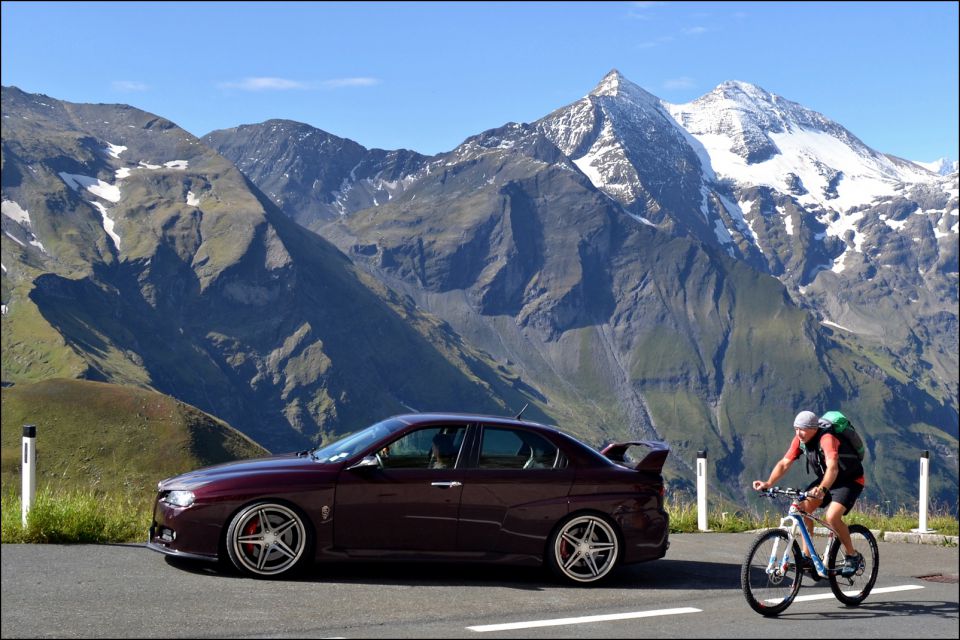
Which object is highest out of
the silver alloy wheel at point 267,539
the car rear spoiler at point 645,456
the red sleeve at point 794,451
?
the red sleeve at point 794,451

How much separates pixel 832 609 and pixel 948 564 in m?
3.90

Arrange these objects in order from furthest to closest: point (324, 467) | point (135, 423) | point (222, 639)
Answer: point (135, 423)
point (324, 467)
point (222, 639)

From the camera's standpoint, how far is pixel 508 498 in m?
10.4

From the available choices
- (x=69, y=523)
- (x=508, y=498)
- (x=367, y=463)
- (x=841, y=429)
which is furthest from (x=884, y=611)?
(x=69, y=523)

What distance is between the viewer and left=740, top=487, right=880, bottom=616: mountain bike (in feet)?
30.7

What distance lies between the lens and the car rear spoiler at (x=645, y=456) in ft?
35.3

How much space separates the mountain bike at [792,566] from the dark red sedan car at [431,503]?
1381 millimetres

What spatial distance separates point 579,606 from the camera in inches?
372

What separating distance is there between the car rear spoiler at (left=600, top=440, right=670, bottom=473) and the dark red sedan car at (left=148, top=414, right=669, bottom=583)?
0.02 meters

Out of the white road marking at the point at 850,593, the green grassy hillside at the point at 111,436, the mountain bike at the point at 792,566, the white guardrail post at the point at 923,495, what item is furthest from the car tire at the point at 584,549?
the green grassy hillside at the point at 111,436

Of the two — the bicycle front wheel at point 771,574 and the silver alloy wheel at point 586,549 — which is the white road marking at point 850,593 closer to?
the bicycle front wheel at point 771,574

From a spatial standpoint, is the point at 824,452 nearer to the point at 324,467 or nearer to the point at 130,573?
the point at 324,467

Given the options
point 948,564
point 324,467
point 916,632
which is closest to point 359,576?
point 324,467

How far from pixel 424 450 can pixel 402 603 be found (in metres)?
1.68
